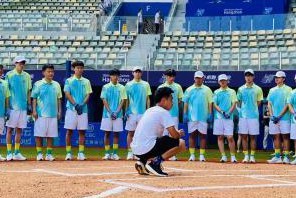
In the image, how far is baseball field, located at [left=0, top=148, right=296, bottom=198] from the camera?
25.3ft

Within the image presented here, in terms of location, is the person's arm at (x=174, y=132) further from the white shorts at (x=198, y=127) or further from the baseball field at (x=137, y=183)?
the white shorts at (x=198, y=127)

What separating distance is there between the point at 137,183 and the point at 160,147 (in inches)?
62.7

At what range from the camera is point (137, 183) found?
8.69 meters

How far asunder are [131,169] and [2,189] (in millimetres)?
3633

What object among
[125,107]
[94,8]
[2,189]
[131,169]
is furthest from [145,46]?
[2,189]

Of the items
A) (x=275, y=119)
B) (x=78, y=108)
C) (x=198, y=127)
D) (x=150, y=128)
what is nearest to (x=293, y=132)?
(x=275, y=119)

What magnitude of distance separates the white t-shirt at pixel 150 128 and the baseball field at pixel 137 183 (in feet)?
1.60

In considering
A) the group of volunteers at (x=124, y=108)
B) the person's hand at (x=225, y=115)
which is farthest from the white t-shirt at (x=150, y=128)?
the person's hand at (x=225, y=115)

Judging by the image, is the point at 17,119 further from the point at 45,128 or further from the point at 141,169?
the point at 141,169

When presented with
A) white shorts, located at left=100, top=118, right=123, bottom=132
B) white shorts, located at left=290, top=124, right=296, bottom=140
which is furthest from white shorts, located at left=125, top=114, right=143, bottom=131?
white shorts, located at left=290, top=124, right=296, bottom=140

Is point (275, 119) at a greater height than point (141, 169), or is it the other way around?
point (275, 119)

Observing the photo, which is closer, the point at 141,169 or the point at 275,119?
the point at 141,169

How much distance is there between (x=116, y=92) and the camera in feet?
49.4

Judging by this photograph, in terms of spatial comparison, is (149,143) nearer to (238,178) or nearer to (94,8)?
(238,178)
